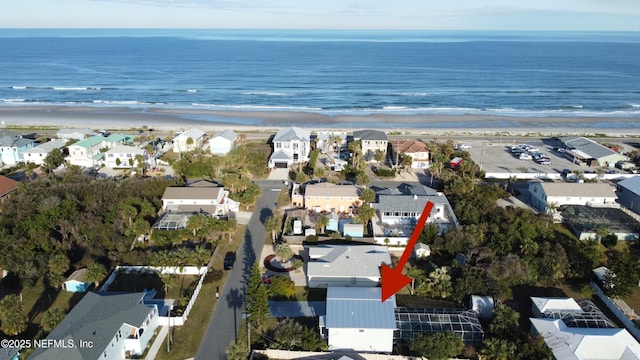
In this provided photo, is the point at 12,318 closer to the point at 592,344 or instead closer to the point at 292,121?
the point at 592,344

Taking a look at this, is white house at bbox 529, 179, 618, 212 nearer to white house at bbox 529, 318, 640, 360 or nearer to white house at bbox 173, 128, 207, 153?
white house at bbox 529, 318, 640, 360

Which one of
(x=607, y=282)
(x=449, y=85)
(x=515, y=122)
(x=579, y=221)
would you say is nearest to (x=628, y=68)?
→ (x=449, y=85)

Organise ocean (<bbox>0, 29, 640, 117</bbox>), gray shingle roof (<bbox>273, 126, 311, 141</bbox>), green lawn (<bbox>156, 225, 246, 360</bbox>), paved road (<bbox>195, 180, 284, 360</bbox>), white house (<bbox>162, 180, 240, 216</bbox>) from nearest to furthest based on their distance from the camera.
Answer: green lawn (<bbox>156, 225, 246, 360</bbox>), paved road (<bbox>195, 180, 284, 360</bbox>), white house (<bbox>162, 180, 240, 216</bbox>), gray shingle roof (<bbox>273, 126, 311, 141</bbox>), ocean (<bbox>0, 29, 640, 117</bbox>)

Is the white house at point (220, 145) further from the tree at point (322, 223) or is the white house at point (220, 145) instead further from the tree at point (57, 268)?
the tree at point (57, 268)

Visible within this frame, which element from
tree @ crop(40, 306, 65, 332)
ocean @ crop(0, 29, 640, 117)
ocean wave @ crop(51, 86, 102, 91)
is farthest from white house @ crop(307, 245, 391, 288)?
ocean wave @ crop(51, 86, 102, 91)

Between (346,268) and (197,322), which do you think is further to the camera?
(346,268)

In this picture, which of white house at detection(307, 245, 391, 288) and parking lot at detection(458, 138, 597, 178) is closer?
white house at detection(307, 245, 391, 288)

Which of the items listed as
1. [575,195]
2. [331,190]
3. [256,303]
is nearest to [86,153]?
[331,190]
